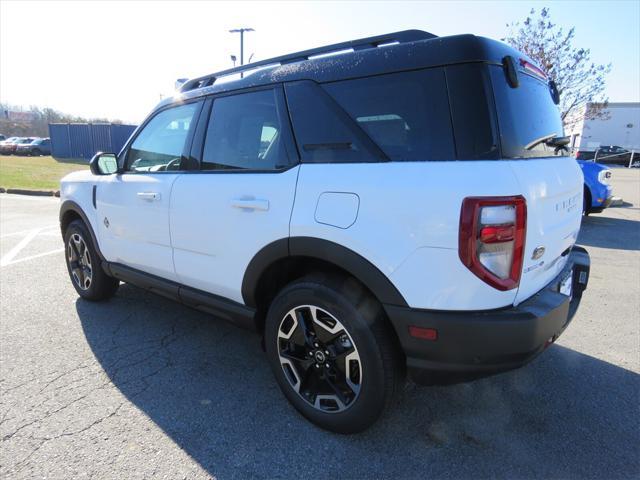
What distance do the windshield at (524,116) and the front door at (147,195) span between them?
2.00 meters

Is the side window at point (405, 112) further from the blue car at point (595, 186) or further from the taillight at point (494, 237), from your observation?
the blue car at point (595, 186)

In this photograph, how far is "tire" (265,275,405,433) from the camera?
2.08 metres

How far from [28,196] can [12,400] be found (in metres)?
12.9

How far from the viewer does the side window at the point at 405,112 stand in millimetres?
1917

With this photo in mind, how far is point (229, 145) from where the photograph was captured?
2.78m

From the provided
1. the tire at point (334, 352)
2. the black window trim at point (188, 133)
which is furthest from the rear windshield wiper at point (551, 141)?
the black window trim at point (188, 133)

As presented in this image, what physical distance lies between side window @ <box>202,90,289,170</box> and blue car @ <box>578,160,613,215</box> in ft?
24.1

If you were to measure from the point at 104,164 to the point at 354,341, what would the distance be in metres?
2.72

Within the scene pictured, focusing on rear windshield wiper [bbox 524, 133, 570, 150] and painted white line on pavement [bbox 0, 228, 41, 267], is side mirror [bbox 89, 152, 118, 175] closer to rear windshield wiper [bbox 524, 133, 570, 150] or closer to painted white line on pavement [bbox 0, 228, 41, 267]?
painted white line on pavement [bbox 0, 228, 41, 267]

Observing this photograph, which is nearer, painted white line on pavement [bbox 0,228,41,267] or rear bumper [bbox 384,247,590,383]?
rear bumper [bbox 384,247,590,383]

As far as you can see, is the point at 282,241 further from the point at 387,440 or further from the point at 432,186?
the point at 387,440

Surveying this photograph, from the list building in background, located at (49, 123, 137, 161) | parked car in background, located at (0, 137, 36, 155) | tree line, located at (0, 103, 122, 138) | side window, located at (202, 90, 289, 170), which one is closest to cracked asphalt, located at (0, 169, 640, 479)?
side window, located at (202, 90, 289, 170)

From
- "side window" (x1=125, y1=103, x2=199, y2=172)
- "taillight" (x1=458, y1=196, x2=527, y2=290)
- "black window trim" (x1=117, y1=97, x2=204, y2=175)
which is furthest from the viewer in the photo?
"side window" (x1=125, y1=103, x2=199, y2=172)

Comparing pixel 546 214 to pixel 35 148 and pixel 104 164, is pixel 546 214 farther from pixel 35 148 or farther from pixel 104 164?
pixel 35 148
